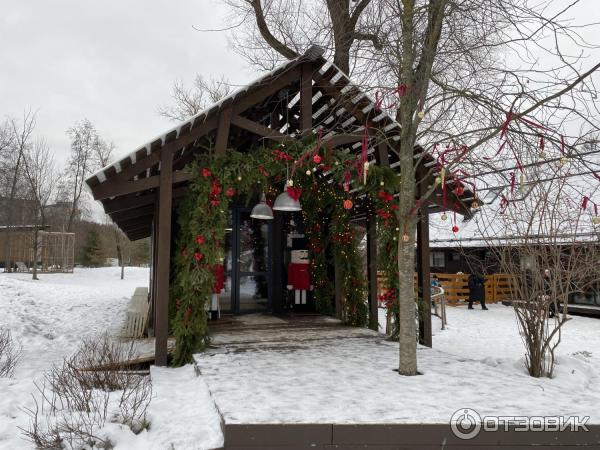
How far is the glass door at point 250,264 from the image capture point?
10359 mm

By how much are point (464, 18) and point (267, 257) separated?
683cm

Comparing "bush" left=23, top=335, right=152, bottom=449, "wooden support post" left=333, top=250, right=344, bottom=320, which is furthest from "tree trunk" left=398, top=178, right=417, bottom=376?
"wooden support post" left=333, top=250, right=344, bottom=320

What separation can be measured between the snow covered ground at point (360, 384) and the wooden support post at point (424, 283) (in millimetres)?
755

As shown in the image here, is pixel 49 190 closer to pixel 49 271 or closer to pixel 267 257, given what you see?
pixel 49 271

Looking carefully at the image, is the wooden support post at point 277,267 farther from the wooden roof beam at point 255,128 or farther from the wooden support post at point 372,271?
the wooden roof beam at point 255,128

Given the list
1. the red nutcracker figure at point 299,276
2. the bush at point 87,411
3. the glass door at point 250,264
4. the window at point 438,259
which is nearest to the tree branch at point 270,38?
the glass door at point 250,264

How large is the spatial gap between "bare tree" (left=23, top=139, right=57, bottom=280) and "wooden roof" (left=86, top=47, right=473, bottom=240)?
54.5ft

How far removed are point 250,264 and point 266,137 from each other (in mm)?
4524

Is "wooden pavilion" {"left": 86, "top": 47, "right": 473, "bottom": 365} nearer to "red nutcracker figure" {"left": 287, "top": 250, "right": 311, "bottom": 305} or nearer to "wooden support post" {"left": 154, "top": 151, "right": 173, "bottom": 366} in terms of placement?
"wooden support post" {"left": 154, "top": 151, "right": 173, "bottom": 366}

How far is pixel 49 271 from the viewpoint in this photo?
85.6ft

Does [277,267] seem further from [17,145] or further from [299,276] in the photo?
[17,145]

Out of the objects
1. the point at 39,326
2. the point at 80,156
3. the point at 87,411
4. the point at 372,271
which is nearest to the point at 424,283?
the point at 372,271

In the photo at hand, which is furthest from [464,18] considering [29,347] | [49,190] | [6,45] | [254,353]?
[49,190]

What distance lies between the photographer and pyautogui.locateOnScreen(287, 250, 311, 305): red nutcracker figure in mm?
10477
